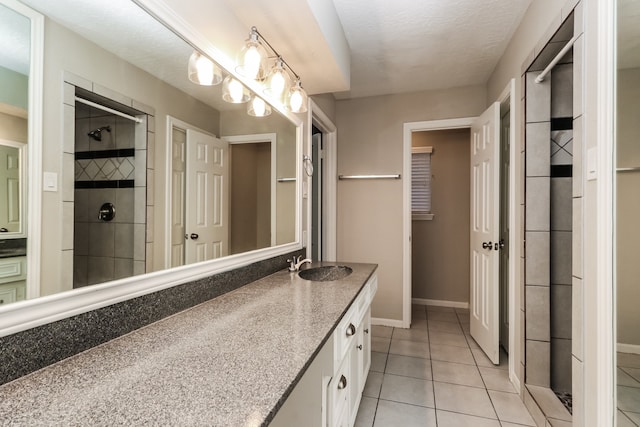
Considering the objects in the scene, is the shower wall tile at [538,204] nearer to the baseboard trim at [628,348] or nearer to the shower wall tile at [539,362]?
the shower wall tile at [539,362]

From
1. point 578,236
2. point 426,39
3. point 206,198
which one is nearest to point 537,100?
point 426,39

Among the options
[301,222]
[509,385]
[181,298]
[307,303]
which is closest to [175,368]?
[181,298]

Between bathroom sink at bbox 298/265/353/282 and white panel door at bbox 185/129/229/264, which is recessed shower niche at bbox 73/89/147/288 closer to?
white panel door at bbox 185/129/229/264

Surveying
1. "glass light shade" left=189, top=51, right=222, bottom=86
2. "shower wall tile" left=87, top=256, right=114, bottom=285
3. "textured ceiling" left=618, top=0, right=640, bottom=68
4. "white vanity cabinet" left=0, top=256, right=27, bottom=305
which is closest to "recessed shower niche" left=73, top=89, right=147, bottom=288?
"shower wall tile" left=87, top=256, right=114, bottom=285

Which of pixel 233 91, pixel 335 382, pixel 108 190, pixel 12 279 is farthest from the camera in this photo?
pixel 233 91

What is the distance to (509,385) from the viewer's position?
2.11 meters

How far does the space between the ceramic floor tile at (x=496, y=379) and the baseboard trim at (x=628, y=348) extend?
129 cm

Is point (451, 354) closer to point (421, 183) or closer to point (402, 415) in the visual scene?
point (402, 415)

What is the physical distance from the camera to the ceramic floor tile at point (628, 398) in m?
0.97

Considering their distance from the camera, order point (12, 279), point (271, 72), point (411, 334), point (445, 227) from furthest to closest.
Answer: point (445, 227) < point (411, 334) < point (271, 72) < point (12, 279)

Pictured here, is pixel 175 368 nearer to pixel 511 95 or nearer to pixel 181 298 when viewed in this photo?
pixel 181 298

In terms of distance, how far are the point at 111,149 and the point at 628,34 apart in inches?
65.2

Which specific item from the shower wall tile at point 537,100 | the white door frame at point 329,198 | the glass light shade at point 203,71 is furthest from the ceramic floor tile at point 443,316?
the glass light shade at point 203,71

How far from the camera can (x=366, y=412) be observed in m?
1.82
